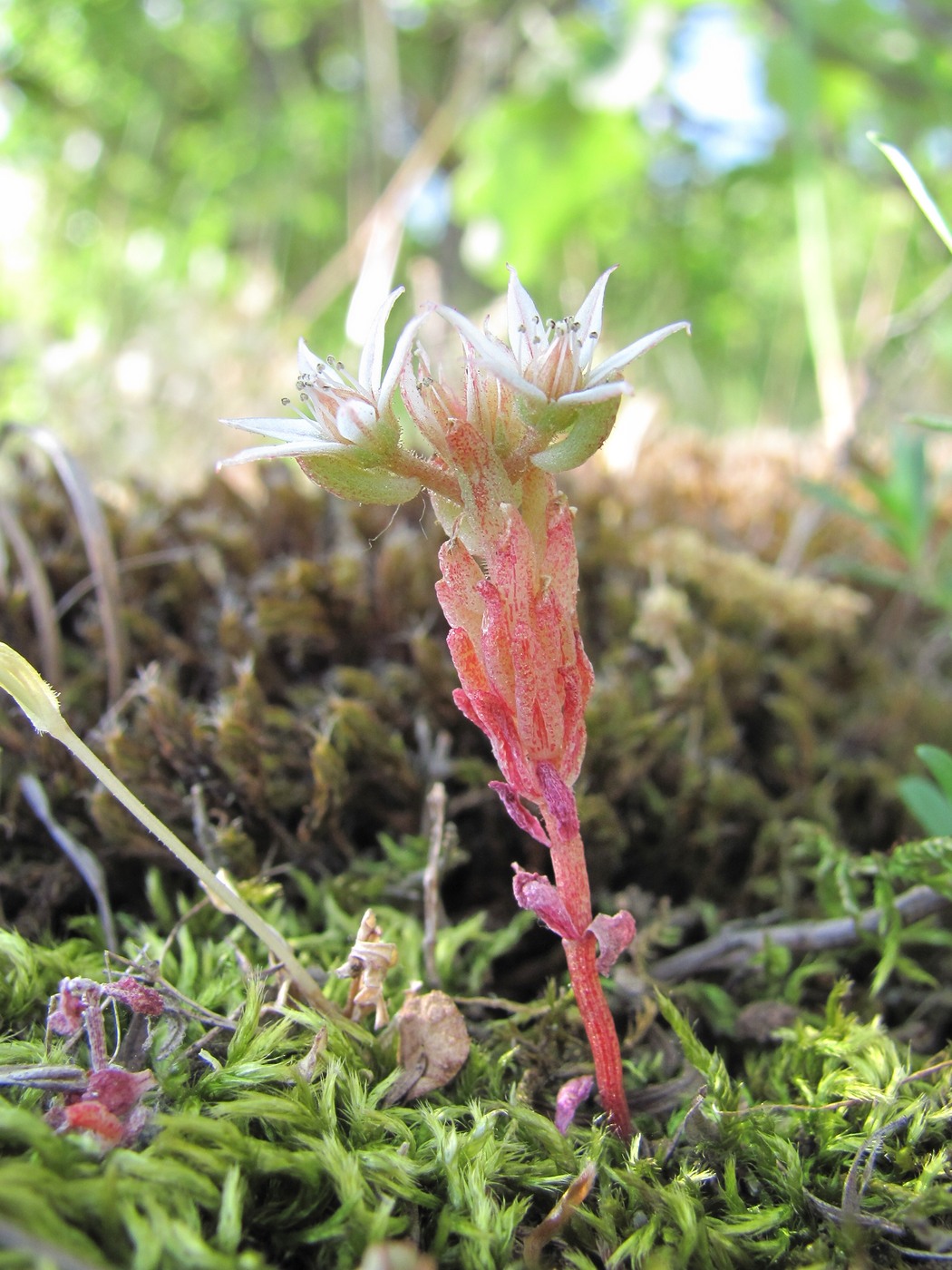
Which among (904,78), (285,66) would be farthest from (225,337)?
(285,66)

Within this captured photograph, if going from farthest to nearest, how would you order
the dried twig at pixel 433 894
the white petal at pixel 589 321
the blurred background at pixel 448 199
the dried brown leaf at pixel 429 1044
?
the blurred background at pixel 448 199
the dried twig at pixel 433 894
the dried brown leaf at pixel 429 1044
the white petal at pixel 589 321

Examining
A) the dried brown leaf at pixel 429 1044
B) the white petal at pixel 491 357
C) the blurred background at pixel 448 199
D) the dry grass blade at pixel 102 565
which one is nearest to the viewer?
the white petal at pixel 491 357

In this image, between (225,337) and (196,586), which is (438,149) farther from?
(196,586)

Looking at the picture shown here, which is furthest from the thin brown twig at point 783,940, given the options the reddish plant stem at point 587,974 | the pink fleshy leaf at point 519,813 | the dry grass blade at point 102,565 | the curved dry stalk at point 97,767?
the dry grass blade at point 102,565

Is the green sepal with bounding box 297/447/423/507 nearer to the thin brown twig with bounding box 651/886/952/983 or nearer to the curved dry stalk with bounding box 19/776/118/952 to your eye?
the curved dry stalk with bounding box 19/776/118/952

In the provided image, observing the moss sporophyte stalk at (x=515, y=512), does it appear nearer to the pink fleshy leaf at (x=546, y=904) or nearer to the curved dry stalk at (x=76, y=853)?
the pink fleshy leaf at (x=546, y=904)

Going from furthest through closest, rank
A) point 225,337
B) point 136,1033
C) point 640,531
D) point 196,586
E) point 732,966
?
point 225,337 → point 640,531 → point 196,586 → point 732,966 → point 136,1033

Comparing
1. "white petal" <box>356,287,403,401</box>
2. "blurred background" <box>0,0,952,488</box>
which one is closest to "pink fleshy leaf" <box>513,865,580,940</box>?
"white petal" <box>356,287,403,401</box>
